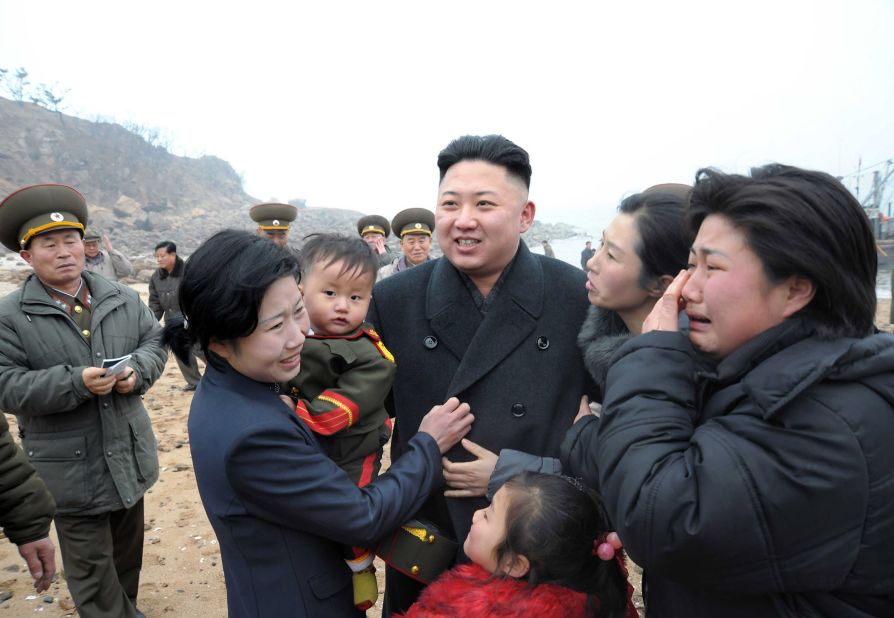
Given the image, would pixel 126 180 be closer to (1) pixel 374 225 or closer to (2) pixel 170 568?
(1) pixel 374 225

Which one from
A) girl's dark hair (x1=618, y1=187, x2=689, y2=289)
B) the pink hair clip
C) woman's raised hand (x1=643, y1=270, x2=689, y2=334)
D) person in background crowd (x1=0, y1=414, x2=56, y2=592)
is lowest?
person in background crowd (x1=0, y1=414, x2=56, y2=592)

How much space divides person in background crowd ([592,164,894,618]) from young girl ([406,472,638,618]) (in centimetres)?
30

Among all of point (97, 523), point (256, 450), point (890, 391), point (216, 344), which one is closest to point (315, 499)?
point (256, 450)

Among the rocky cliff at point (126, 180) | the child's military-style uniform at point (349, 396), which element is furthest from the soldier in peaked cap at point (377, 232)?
the rocky cliff at point (126, 180)

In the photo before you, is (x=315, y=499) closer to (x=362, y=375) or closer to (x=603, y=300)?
(x=362, y=375)

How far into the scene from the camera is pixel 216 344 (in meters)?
1.59

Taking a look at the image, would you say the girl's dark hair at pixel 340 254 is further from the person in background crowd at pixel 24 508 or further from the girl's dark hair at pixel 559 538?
the person in background crowd at pixel 24 508

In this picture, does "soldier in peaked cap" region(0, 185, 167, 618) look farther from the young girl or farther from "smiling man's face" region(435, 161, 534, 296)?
the young girl

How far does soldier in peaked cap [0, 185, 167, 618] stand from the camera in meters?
2.88

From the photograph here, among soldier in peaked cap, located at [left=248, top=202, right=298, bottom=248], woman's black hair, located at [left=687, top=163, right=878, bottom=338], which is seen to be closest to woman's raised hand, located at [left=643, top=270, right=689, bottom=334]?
woman's black hair, located at [left=687, top=163, right=878, bottom=338]

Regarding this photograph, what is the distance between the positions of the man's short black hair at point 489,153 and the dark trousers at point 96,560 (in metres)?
2.69

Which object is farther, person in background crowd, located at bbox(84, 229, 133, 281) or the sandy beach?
person in background crowd, located at bbox(84, 229, 133, 281)

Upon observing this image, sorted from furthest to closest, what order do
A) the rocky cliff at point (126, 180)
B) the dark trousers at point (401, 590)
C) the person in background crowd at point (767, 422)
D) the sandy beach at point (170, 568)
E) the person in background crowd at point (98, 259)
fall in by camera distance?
the rocky cliff at point (126, 180) → the person in background crowd at point (98, 259) → the sandy beach at point (170, 568) → the dark trousers at point (401, 590) → the person in background crowd at point (767, 422)

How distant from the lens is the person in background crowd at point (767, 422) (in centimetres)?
110
